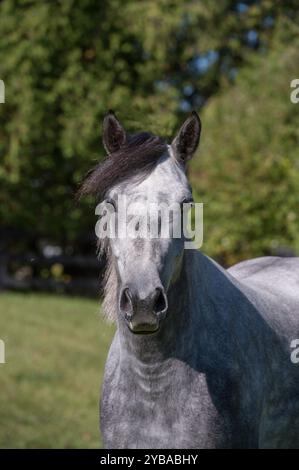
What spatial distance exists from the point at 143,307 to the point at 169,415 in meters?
0.65

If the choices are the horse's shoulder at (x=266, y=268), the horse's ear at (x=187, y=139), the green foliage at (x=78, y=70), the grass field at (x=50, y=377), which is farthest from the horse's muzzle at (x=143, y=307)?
the green foliage at (x=78, y=70)

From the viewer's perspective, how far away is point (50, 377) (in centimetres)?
1084

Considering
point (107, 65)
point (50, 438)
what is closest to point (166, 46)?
point (107, 65)

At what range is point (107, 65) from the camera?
70.2 ft

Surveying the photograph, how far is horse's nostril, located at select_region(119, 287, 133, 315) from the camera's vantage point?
2.95 metres

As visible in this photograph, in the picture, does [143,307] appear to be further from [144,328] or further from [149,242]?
[149,242]

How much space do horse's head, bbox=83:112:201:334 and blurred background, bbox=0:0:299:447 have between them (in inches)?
327

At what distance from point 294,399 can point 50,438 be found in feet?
16.1

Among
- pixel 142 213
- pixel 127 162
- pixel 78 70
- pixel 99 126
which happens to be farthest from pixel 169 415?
pixel 78 70

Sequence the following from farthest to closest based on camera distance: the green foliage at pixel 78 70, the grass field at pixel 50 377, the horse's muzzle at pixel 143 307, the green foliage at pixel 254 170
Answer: the green foliage at pixel 78 70 < the green foliage at pixel 254 170 < the grass field at pixel 50 377 < the horse's muzzle at pixel 143 307

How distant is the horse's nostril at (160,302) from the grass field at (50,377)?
2265 mm

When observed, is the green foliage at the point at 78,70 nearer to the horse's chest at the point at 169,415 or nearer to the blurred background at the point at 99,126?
the blurred background at the point at 99,126

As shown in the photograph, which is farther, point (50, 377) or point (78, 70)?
point (78, 70)

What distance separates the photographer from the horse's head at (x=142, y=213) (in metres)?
2.96
